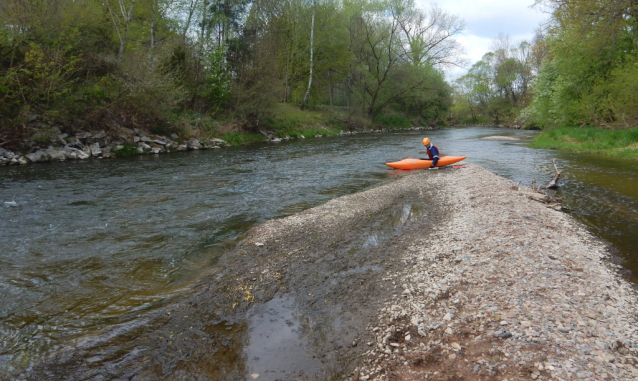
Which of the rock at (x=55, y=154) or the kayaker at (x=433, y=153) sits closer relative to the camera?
the kayaker at (x=433, y=153)

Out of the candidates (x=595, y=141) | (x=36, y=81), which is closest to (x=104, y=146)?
(x=36, y=81)

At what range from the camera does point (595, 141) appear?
63.0 feet

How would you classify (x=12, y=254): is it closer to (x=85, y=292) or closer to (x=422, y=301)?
(x=85, y=292)

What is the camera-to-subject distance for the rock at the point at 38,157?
14.4 m

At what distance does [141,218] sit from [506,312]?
7.31m

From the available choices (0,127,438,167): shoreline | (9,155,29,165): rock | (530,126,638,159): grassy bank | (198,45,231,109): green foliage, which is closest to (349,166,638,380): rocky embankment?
(530,126,638,159): grassy bank

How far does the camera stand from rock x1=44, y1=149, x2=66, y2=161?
15.0 metres

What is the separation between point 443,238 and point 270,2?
34.8 m

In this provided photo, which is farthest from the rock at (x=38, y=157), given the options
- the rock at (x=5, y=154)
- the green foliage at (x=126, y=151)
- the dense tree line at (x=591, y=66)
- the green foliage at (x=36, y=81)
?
the dense tree line at (x=591, y=66)

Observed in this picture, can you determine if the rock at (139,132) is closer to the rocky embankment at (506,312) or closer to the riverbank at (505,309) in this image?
the riverbank at (505,309)

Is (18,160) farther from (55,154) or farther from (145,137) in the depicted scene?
(145,137)

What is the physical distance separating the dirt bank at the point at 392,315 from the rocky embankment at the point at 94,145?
13180 mm

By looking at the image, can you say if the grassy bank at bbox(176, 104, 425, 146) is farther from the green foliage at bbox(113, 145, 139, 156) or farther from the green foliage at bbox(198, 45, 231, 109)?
the green foliage at bbox(113, 145, 139, 156)

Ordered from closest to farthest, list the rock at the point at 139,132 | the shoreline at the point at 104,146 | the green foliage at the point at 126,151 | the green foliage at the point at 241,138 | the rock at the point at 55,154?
1. the shoreline at the point at 104,146
2. the rock at the point at 55,154
3. the green foliage at the point at 126,151
4. the rock at the point at 139,132
5. the green foliage at the point at 241,138
